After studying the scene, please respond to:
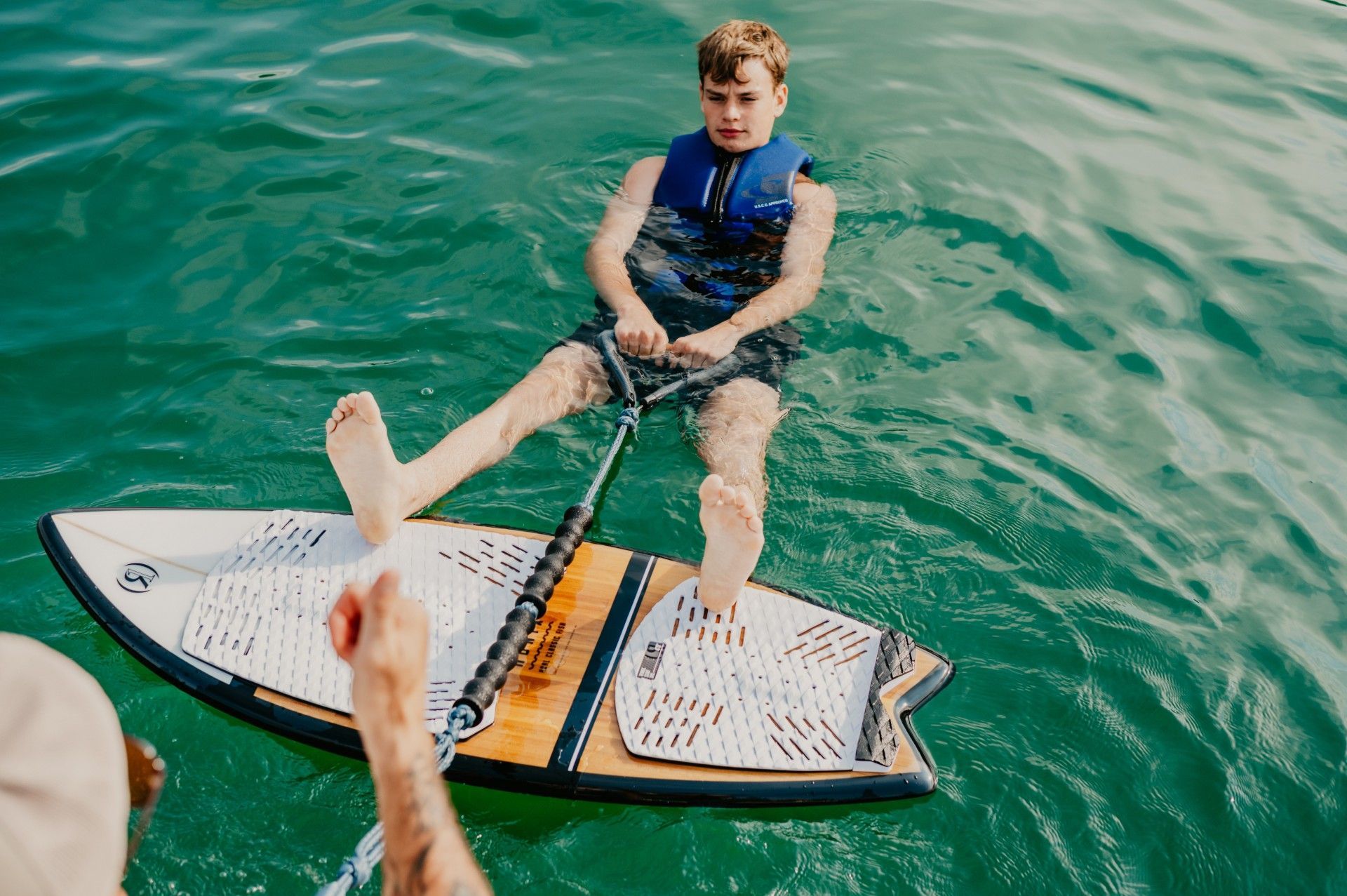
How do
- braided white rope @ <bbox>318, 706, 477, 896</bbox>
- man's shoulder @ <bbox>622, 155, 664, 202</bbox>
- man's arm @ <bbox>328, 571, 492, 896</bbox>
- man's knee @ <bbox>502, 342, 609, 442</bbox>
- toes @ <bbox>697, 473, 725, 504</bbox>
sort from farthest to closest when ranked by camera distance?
1. man's shoulder @ <bbox>622, 155, 664, 202</bbox>
2. man's knee @ <bbox>502, 342, 609, 442</bbox>
3. toes @ <bbox>697, 473, 725, 504</bbox>
4. braided white rope @ <bbox>318, 706, 477, 896</bbox>
5. man's arm @ <bbox>328, 571, 492, 896</bbox>

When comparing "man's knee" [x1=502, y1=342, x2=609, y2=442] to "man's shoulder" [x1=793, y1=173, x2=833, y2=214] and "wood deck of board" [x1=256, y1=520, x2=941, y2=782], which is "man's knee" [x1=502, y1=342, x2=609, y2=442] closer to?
"wood deck of board" [x1=256, y1=520, x2=941, y2=782]

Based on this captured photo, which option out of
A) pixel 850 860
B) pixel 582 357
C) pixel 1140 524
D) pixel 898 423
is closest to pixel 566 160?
pixel 582 357

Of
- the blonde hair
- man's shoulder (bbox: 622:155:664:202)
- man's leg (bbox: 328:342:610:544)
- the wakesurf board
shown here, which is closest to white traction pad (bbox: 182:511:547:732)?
the wakesurf board

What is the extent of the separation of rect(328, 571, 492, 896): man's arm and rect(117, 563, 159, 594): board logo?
222 centimetres

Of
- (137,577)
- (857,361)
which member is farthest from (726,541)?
(137,577)

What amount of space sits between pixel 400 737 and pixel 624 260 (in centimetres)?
347

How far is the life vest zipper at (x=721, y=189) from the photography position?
4.63m

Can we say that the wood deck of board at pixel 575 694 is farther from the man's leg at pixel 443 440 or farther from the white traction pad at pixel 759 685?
the man's leg at pixel 443 440

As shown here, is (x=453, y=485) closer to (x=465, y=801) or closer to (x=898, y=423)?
(x=465, y=801)

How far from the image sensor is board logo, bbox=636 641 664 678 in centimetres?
311

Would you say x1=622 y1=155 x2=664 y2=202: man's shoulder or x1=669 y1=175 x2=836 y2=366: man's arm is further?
x1=622 y1=155 x2=664 y2=202: man's shoulder

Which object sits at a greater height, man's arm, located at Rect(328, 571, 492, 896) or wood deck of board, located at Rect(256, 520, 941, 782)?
man's arm, located at Rect(328, 571, 492, 896)

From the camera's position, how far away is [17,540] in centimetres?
351

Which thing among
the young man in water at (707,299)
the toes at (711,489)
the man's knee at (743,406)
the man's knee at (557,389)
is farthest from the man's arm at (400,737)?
the man's knee at (743,406)
